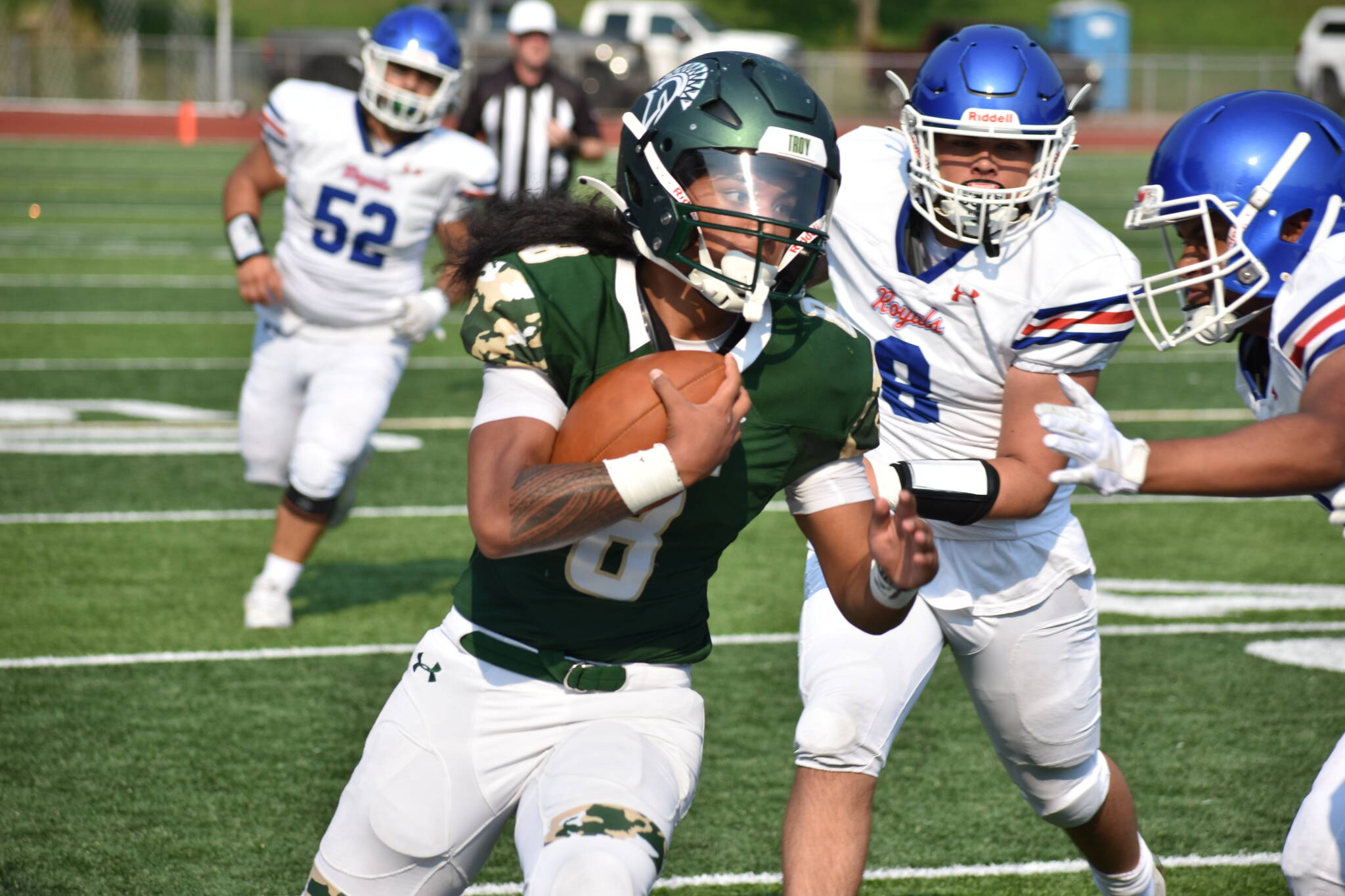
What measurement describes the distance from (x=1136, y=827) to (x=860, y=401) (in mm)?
1480

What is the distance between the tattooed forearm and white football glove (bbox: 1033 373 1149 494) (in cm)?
72

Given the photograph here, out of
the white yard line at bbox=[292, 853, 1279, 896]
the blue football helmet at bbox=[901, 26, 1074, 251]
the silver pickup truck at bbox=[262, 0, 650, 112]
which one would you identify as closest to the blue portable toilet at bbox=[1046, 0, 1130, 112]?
the silver pickup truck at bbox=[262, 0, 650, 112]

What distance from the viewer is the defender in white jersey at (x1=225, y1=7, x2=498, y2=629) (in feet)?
18.5

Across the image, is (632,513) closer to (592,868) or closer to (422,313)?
(592,868)

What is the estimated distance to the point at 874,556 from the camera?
2.50 m

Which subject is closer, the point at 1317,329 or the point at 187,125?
the point at 1317,329

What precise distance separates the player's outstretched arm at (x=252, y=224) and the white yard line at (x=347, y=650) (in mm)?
1221

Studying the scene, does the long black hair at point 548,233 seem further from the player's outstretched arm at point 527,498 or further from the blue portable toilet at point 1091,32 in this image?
the blue portable toilet at point 1091,32

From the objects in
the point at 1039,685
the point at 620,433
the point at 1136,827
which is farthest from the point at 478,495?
the point at 1136,827

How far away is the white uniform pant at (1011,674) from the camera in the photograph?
10.9 feet

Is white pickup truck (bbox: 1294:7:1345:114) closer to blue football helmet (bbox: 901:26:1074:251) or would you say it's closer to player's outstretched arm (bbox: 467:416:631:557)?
blue football helmet (bbox: 901:26:1074:251)

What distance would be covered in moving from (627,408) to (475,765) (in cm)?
62

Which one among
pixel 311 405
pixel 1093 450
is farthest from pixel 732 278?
pixel 311 405

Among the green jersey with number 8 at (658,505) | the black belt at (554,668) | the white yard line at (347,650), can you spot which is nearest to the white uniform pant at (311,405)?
the white yard line at (347,650)
